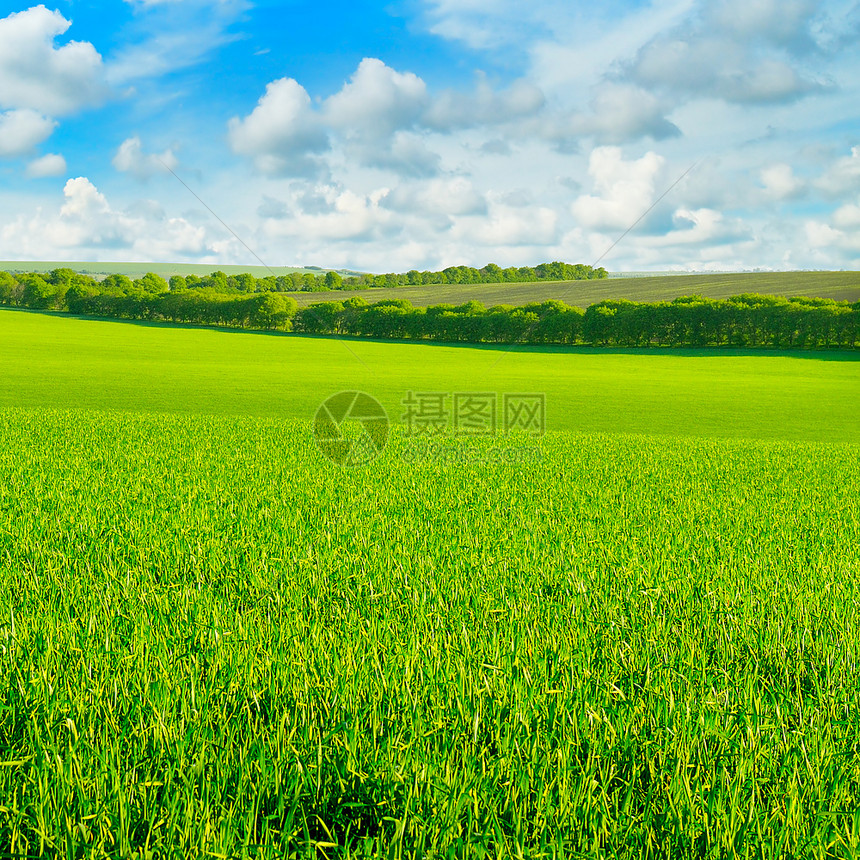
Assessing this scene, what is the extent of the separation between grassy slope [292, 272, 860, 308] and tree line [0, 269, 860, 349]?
10.3 m

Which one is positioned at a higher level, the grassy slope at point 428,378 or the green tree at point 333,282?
the green tree at point 333,282

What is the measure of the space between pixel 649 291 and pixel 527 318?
115ft

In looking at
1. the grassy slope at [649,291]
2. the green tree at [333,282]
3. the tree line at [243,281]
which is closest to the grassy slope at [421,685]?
the grassy slope at [649,291]

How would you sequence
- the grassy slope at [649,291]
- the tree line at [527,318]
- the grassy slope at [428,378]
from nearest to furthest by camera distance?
the grassy slope at [428,378]
the tree line at [527,318]
the grassy slope at [649,291]

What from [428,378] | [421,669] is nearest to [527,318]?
[428,378]

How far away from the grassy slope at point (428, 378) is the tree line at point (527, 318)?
502 centimetres

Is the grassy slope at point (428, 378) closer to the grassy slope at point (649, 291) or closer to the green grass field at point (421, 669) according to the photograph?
the green grass field at point (421, 669)

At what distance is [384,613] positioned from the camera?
4500 mm

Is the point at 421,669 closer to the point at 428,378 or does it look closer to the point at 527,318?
the point at 428,378

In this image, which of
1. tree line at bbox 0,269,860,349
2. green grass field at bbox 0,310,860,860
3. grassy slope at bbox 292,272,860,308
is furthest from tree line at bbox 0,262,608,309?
green grass field at bbox 0,310,860,860

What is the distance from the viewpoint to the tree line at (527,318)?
202 feet

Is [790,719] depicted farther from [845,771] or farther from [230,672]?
[230,672]

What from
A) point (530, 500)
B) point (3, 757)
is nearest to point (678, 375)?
point (530, 500)

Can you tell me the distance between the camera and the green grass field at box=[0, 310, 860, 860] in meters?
2.38
